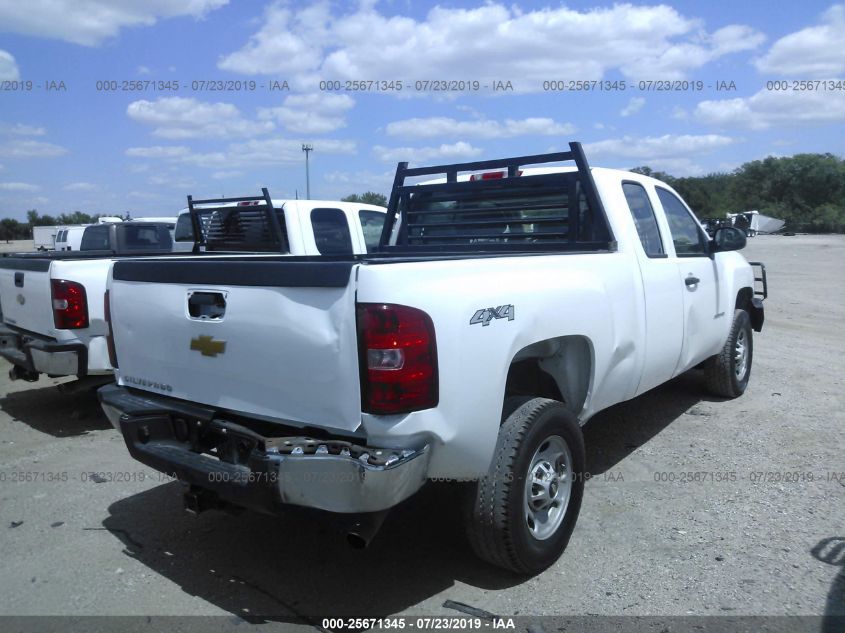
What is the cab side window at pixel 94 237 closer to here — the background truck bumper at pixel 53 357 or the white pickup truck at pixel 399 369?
the background truck bumper at pixel 53 357

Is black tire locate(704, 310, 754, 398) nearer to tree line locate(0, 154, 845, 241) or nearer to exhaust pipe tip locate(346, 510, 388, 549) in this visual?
exhaust pipe tip locate(346, 510, 388, 549)

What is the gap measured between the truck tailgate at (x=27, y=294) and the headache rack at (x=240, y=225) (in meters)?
2.10

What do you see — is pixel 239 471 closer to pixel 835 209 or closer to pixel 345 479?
pixel 345 479

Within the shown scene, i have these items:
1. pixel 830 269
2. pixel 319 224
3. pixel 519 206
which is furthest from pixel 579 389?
pixel 830 269

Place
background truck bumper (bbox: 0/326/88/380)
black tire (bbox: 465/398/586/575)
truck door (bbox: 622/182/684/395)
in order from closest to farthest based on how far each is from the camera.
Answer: black tire (bbox: 465/398/586/575)
truck door (bbox: 622/182/684/395)
background truck bumper (bbox: 0/326/88/380)

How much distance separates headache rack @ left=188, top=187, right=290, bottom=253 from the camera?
787 centimetres

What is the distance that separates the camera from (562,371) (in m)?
4.05

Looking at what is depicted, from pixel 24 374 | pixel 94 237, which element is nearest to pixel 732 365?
pixel 24 374

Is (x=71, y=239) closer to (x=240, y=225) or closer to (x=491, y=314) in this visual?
(x=240, y=225)

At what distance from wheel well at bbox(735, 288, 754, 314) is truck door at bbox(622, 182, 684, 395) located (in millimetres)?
2147

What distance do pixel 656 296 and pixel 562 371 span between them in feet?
3.64

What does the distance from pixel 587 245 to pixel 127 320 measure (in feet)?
9.32

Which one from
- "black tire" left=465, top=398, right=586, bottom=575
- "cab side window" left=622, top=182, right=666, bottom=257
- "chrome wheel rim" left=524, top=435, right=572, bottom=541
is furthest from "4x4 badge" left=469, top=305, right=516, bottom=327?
"cab side window" left=622, top=182, right=666, bottom=257

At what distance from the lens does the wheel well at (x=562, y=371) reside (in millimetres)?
4008
